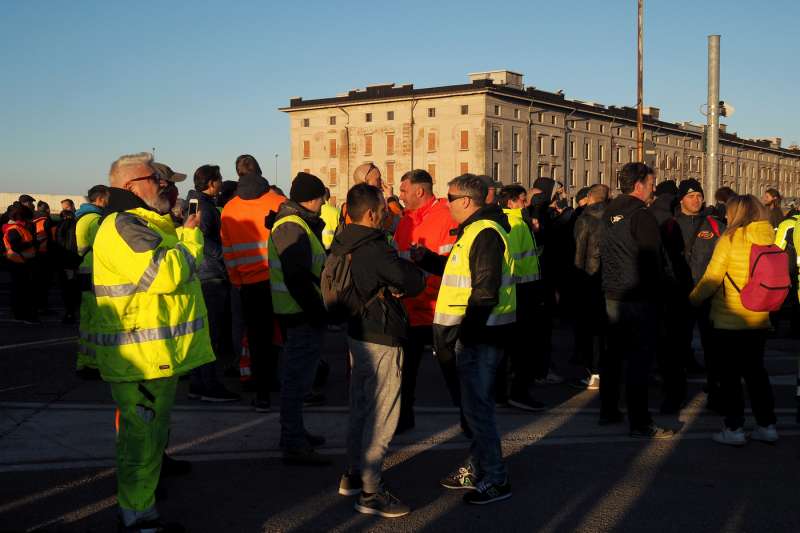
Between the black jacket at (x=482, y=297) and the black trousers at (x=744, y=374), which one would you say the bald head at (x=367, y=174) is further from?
the black trousers at (x=744, y=374)

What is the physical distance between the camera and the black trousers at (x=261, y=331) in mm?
7414

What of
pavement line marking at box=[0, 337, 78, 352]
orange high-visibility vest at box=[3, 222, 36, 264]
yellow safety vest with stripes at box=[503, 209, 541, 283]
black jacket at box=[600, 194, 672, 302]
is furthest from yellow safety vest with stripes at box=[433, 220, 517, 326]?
orange high-visibility vest at box=[3, 222, 36, 264]

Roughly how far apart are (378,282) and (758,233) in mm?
3180

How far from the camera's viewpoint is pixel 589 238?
9477 mm

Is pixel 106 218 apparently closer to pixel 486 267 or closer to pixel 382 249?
pixel 382 249

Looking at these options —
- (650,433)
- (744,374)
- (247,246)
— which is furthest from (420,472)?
(247,246)

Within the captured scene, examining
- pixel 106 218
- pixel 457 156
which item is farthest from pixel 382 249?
pixel 457 156

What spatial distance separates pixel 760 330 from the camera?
6551 mm

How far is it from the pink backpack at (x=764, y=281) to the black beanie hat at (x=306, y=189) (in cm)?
323

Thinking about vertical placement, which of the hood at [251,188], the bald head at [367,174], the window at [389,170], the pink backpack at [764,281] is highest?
the window at [389,170]

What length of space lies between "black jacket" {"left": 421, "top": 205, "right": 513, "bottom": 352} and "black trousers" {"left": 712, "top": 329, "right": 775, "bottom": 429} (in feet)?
7.37

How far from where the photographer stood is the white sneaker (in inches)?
258

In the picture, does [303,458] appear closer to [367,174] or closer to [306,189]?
[306,189]

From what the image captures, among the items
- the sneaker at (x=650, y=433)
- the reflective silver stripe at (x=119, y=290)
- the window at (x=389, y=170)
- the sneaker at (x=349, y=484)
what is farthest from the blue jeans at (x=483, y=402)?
the window at (x=389, y=170)
